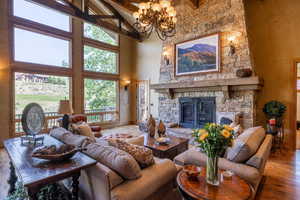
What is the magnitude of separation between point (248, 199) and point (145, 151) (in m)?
1.01

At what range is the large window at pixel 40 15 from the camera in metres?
5.03

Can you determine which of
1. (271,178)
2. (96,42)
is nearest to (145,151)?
(271,178)

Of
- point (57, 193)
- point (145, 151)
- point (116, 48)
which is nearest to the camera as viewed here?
point (145, 151)

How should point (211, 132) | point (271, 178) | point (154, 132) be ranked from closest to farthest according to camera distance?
point (211, 132) → point (271, 178) → point (154, 132)

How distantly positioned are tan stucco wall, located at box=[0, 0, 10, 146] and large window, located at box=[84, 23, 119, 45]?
2.51 meters

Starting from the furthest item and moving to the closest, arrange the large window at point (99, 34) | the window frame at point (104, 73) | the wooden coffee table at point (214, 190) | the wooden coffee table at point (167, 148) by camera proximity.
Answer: the large window at point (99, 34) < the window frame at point (104, 73) < the wooden coffee table at point (167, 148) < the wooden coffee table at point (214, 190)

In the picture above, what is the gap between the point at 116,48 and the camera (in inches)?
301

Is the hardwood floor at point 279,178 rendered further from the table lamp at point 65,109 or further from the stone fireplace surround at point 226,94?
the table lamp at point 65,109

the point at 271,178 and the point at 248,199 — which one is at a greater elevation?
the point at 248,199

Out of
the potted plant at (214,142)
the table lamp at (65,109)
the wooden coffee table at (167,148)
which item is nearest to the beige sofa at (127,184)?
the potted plant at (214,142)

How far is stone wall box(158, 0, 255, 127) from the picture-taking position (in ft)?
14.9

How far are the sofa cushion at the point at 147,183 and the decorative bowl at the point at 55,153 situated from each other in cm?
54

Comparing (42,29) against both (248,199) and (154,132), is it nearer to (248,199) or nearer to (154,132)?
(154,132)

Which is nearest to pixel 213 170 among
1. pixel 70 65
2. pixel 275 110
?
pixel 275 110
